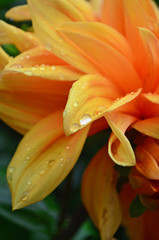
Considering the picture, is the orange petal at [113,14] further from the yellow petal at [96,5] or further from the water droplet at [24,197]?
the water droplet at [24,197]

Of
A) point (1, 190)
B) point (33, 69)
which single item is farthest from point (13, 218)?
point (33, 69)

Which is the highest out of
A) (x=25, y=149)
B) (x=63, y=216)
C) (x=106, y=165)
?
(x=25, y=149)

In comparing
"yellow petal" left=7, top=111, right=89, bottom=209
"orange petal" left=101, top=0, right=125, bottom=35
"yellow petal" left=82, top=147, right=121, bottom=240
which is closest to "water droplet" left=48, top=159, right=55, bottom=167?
"yellow petal" left=7, top=111, right=89, bottom=209

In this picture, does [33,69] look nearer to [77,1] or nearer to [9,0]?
[77,1]

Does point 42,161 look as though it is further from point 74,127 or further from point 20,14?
point 20,14

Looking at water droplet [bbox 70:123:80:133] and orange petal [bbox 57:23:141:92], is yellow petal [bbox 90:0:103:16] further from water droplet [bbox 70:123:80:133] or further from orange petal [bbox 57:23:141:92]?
water droplet [bbox 70:123:80:133]

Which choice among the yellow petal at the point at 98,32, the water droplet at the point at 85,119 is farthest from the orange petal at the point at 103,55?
the water droplet at the point at 85,119

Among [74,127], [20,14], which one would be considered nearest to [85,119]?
[74,127]
